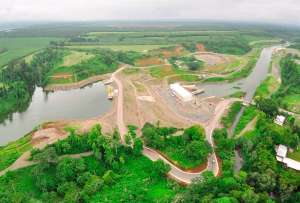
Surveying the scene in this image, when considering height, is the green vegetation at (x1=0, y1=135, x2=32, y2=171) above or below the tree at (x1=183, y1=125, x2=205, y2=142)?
below

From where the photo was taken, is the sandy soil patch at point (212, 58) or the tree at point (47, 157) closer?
the tree at point (47, 157)

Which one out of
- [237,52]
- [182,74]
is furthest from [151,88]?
[237,52]

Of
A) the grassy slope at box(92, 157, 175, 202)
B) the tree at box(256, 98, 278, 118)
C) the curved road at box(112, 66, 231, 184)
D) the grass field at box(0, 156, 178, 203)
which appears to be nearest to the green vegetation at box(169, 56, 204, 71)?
the curved road at box(112, 66, 231, 184)

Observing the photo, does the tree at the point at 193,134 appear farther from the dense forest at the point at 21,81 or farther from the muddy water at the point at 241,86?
the dense forest at the point at 21,81

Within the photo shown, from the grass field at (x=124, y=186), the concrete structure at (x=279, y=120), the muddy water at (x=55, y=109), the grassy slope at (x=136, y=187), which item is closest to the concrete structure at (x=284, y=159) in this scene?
the concrete structure at (x=279, y=120)

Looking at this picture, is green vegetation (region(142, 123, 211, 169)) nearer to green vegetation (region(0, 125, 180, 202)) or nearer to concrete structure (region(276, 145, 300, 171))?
green vegetation (region(0, 125, 180, 202))

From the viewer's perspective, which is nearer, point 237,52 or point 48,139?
point 48,139

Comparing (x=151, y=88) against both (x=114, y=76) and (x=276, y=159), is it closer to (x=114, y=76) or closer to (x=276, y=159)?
(x=114, y=76)
